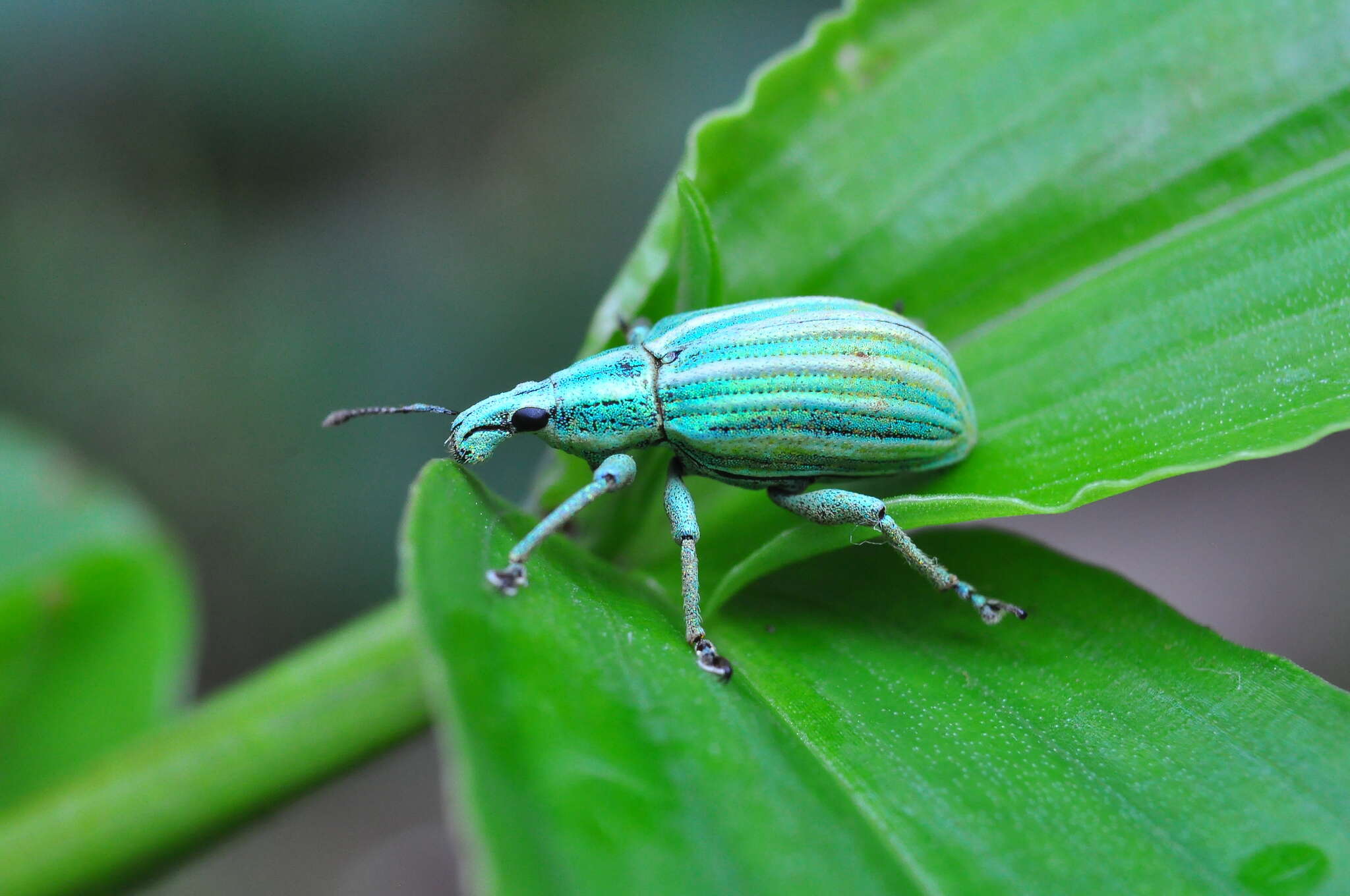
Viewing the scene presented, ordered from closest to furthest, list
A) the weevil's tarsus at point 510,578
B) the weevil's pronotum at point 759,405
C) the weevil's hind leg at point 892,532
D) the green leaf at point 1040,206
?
the weevil's tarsus at point 510,578, the weevil's hind leg at point 892,532, the green leaf at point 1040,206, the weevil's pronotum at point 759,405

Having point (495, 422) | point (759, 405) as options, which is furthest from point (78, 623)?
point (759, 405)

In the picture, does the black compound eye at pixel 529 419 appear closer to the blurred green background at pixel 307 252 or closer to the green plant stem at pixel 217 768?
the green plant stem at pixel 217 768

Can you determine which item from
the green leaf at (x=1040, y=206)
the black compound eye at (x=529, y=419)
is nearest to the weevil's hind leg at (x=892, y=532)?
the green leaf at (x=1040, y=206)

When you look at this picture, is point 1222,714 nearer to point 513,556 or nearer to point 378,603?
point 513,556

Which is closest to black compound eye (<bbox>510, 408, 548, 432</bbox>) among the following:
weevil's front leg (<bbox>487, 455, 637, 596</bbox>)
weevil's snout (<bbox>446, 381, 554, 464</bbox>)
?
weevil's snout (<bbox>446, 381, 554, 464</bbox>)

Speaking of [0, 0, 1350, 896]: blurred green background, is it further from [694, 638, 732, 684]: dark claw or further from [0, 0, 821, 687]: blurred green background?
[694, 638, 732, 684]: dark claw
